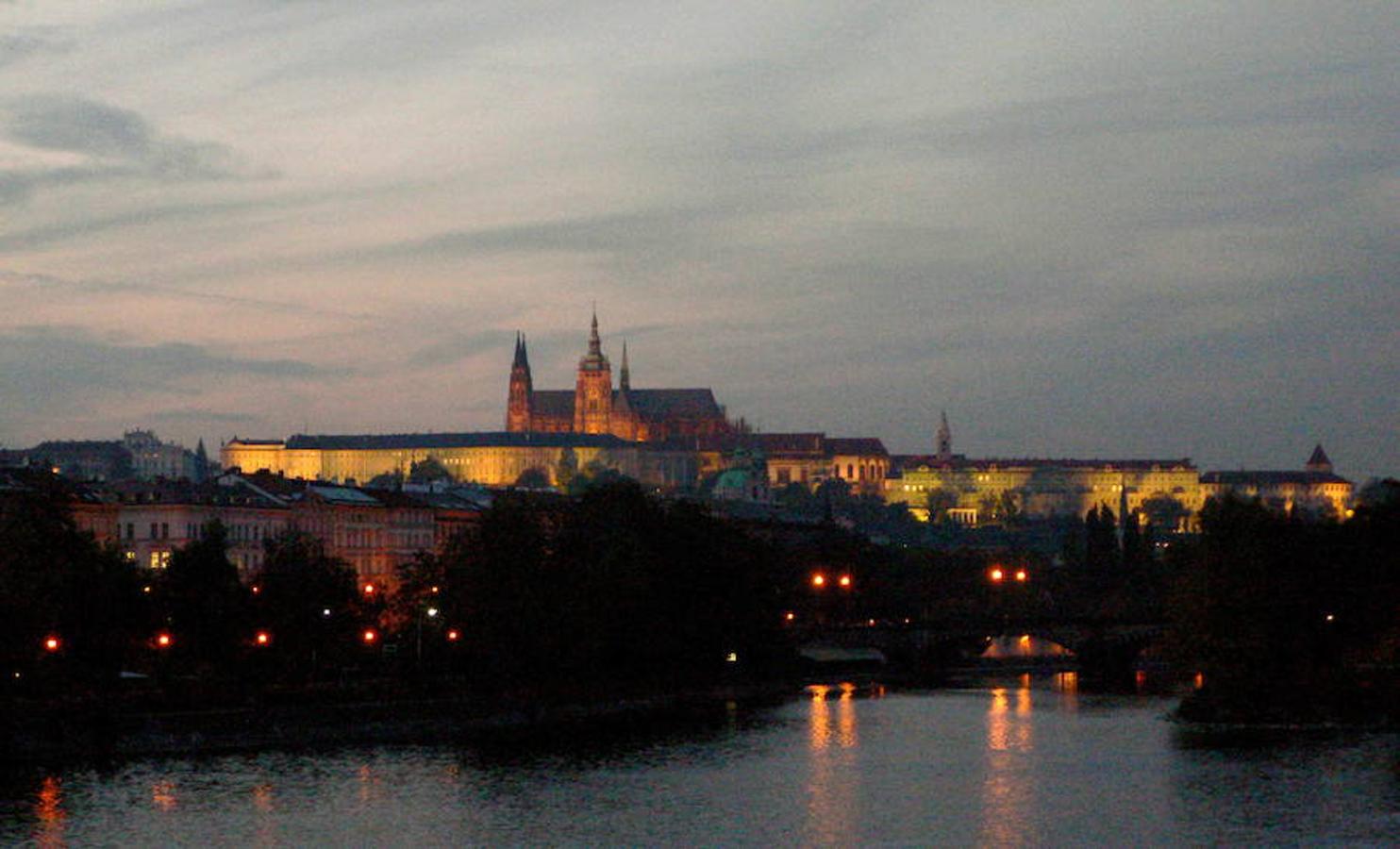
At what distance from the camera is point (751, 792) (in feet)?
253

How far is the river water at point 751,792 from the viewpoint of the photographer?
6831 centimetres

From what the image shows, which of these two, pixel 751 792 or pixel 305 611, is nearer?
pixel 751 792

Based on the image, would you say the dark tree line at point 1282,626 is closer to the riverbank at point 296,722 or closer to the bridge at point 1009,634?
the riverbank at point 296,722

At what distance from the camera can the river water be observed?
68.3 metres

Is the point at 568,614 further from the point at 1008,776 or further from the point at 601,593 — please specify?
the point at 1008,776

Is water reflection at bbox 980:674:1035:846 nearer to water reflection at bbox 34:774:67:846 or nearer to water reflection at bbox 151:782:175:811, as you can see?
water reflection at bbox 151:782:175:811

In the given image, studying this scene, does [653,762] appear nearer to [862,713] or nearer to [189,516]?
[862,713]

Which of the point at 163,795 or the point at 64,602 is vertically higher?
the point at 64,602

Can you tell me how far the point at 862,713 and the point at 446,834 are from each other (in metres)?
38.2

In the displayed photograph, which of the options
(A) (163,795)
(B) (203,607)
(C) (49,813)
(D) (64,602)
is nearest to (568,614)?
(B) (203,607)

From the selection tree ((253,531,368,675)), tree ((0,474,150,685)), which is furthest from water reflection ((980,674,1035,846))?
tree ((0,474,150,685))

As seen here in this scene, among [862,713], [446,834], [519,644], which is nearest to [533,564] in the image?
[519,644]

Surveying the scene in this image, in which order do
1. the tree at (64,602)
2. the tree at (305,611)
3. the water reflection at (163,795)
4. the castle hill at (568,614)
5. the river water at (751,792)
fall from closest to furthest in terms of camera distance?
the river water at (751,792) < the water reflection at (163,795) < the tree at (64,602) < the castle hill at (568,614) < the tree at (305,611)

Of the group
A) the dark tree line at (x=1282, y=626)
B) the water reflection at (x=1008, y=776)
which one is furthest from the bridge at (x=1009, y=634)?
the dark tree line at (x=1282, y=626)
